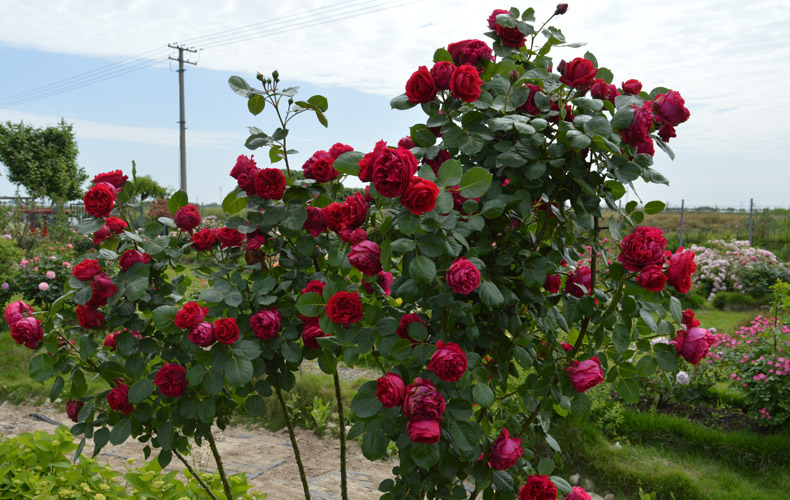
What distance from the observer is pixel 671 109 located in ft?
5.27

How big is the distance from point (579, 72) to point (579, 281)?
618mm

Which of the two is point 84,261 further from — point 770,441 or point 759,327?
point 759,327

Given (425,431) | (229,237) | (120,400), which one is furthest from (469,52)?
(120,400)

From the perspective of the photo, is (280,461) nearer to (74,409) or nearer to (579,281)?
(74,409)

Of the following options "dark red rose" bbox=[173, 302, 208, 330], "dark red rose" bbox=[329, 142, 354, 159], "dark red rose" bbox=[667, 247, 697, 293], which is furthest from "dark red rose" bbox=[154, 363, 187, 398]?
"dark red rose" bbox=[667, 247, 697, 293]

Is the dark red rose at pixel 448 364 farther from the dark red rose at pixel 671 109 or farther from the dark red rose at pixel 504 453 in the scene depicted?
the dark red rose at pixel 671 109

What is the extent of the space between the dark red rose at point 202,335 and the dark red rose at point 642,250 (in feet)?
3.81

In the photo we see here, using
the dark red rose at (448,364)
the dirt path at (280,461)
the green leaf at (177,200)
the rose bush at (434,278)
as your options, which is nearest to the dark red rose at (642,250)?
the rose bush at (434,278)

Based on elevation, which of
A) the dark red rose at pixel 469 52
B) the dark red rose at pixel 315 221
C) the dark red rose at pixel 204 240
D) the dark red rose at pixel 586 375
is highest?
the dark red rose at pixel 469 52

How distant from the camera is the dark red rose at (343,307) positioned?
1.44 meters

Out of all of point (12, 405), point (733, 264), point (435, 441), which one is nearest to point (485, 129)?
point (435, 441)

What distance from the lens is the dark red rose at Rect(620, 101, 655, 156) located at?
1.50 meters

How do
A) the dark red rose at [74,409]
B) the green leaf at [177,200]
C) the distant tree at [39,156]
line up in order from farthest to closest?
the distant tree at [39,156]
the dark red rose at [74,409]
the green leaf at [177,200]

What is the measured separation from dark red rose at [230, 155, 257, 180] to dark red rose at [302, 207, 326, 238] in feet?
0.73
